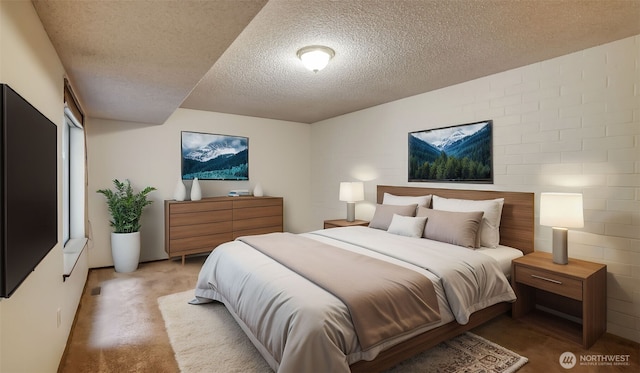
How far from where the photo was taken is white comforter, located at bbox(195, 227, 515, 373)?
5.40 feet

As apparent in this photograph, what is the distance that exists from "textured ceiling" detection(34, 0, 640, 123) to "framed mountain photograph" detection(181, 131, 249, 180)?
4.33ft

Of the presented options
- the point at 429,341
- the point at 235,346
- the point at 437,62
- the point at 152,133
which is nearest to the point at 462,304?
the point at 429,341

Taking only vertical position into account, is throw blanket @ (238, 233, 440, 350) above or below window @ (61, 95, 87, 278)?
below

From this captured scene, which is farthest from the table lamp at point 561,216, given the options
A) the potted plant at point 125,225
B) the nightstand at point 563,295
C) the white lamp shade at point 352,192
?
the potted plant at point 125,225

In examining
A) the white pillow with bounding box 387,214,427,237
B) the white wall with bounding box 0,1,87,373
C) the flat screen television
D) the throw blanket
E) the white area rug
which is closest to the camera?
the flat screen television

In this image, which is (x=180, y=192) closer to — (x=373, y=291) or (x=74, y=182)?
(x=74, y=182)

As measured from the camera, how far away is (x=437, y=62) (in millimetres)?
2957

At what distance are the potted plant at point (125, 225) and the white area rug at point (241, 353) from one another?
1.82 meters

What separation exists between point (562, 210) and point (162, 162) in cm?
498

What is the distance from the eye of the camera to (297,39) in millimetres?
2443

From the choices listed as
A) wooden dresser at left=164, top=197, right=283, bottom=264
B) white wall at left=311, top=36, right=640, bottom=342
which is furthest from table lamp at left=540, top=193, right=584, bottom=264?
wooden dresser at left=164, top=197, right=283, bottom=264

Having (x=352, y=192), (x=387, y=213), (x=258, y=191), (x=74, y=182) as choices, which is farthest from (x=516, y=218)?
(x=74, y=182)

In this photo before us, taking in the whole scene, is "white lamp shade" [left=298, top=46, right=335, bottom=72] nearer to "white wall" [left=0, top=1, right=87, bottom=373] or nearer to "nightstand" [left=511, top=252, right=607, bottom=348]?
"white wall" [left=0, top=1, right=87, bottom=373]

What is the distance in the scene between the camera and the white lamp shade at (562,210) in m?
2.48
